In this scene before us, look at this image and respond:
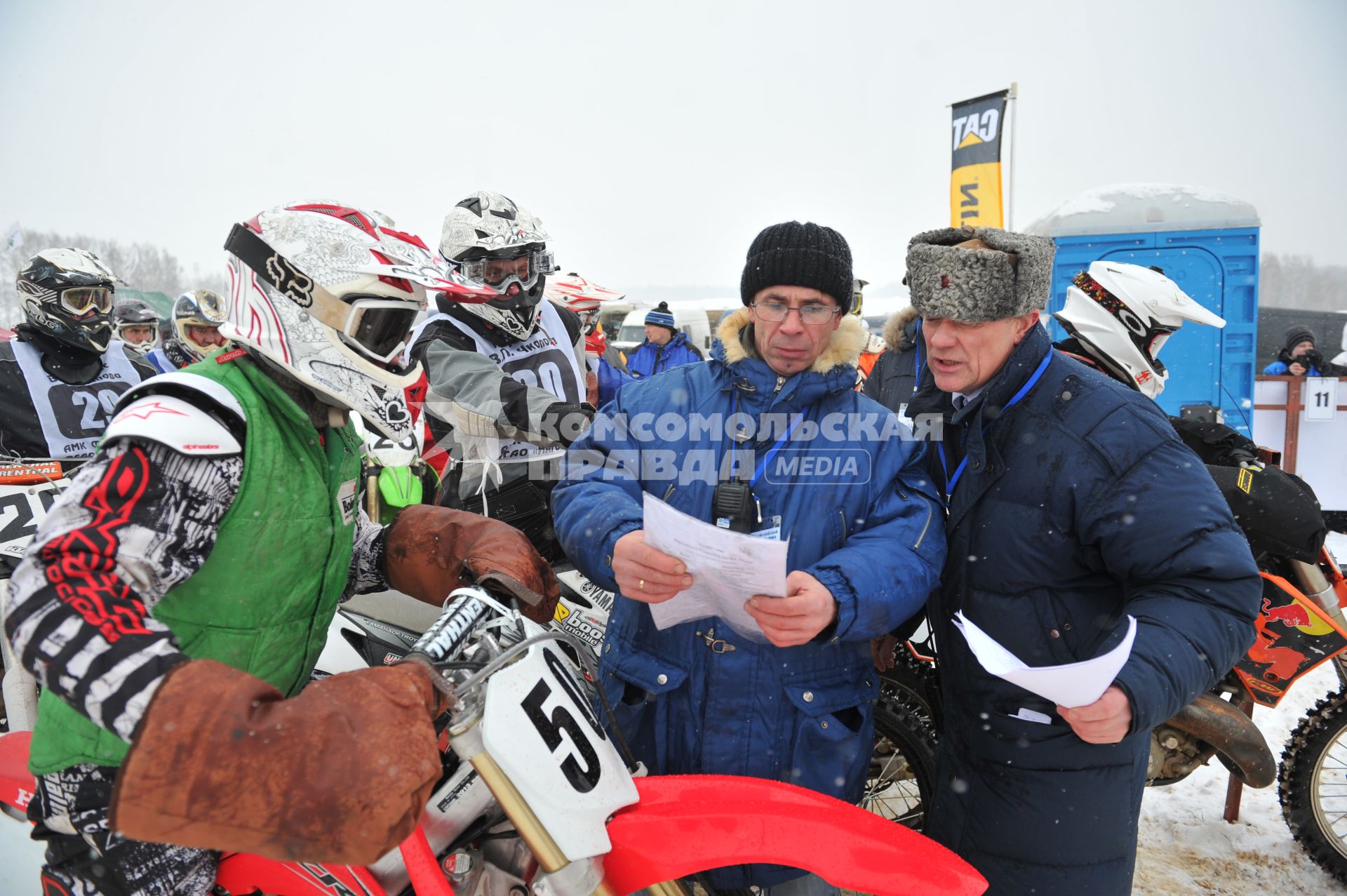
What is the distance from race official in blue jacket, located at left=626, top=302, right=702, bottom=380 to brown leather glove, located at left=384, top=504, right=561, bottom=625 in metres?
7.59

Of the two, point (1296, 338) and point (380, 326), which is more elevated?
point (380, 326)

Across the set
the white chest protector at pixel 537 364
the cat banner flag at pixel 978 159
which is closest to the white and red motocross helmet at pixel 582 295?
the white chest protector at pixel 537 364

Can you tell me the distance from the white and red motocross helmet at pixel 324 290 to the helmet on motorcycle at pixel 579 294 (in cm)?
430

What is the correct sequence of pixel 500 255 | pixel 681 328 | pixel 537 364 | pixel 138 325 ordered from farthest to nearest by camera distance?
pixel 681 328
pixel 138 325
pixel 537 364
pixel 500 255

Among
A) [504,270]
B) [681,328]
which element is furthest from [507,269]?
[681,328]

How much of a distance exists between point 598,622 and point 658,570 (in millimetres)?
1589

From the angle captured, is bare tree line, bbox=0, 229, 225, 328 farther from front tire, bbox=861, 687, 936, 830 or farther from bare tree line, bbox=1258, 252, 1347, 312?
bare tree line, bbox=1258, 252, 1347, 312

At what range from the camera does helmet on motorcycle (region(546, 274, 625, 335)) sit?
630 cm

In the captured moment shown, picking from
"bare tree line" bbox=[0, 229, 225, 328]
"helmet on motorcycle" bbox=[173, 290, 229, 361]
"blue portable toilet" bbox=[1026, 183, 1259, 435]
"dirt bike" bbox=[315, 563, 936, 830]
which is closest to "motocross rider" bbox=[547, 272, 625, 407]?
"dirt bike" bbox=[315, 563, 936, 830]

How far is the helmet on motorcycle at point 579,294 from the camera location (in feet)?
20.7

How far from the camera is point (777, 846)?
1.55m

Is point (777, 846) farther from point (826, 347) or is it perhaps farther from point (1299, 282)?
point (1299, 282)

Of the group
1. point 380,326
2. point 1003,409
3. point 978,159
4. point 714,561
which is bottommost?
point 714,561

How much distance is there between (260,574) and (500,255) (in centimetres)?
228
